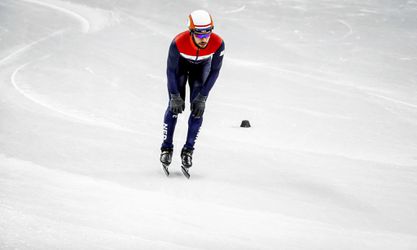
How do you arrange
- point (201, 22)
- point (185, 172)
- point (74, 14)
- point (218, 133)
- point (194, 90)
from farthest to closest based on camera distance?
point (74, 14)
point (218, 133)
point (194, 90)
point (185, 172)
point (201, 22)

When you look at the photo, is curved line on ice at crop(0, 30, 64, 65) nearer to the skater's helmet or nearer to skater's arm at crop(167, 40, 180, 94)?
skater's arm at crop(167, 40, 180, 94)

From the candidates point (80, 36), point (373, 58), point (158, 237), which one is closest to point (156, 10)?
point (80, 36)

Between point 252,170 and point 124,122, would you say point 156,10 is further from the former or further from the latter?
point 252,170

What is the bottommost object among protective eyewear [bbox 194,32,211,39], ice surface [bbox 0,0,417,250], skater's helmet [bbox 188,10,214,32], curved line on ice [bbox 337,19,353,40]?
Result: curved line on ice [bbox 337,19,353,40]

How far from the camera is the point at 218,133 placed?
6395mm

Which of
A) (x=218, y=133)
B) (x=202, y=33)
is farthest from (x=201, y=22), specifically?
(x=218, y=133)

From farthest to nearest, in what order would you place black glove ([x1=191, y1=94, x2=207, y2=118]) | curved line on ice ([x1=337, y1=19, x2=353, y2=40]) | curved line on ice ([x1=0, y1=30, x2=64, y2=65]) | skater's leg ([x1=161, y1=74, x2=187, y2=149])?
curved line on ice ([x1=337, y1=19, x2=353, y2=40]) → curved line on ice ([x1=0, y1=30, x2=64, y2=65]) → skater's leg ([x1=161, y1=74, x2=187, y2=149]) → black glove ([x1=191, y1=94, x2=207, y2=118])

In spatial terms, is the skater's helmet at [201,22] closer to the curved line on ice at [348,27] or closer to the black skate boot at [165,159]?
the black skate boot at [165,159]

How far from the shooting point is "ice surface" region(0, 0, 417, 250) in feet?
10.5

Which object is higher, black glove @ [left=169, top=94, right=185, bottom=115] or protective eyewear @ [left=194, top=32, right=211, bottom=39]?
protective eyewear @ [left=194, top=32, right=211, bottom=39]

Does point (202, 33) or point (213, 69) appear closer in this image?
point (202, 33)

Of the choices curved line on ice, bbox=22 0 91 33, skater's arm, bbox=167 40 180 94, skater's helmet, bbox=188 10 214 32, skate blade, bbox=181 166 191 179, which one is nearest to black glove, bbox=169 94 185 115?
skater's arm, bbox=167 40 180 94

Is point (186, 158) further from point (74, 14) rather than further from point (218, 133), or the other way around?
point (74, 14)

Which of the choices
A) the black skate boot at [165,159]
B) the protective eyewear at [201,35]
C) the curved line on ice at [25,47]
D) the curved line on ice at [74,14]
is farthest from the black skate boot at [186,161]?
the curved line on ice at [74,14]
